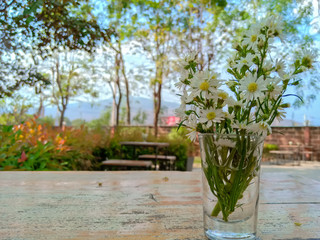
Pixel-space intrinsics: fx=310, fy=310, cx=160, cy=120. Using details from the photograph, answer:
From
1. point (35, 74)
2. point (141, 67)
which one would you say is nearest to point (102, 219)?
point (35, 74)

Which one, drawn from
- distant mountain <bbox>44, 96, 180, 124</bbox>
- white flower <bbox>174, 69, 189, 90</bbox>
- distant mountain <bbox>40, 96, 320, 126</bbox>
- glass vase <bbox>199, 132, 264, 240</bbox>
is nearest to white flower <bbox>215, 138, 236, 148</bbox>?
glass vase <bbox>199, 132, 264, 240</bbox>

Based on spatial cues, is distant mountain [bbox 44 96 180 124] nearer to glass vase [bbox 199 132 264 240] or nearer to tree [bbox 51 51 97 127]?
tree [bbox 51 51 97 127]

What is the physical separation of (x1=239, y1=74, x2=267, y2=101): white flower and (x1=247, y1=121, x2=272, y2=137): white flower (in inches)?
1.5

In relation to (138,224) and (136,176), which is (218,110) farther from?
(136,176)

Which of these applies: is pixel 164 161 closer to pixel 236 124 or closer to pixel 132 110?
pixel 236 124

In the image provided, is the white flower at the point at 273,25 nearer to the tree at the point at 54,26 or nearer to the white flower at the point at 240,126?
the white flower at the point at 240,126

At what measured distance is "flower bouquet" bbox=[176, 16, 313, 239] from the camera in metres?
0.45

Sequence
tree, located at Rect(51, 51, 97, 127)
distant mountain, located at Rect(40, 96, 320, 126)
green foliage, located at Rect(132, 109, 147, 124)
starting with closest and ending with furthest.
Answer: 1. tree, located at Rect(51, 51, 97, 127)
2. distant mountain, located at Rect(40, 96, 320, 126)
3. green foliage, located at Rect(132, 109, 147, 124)

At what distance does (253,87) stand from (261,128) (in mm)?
61

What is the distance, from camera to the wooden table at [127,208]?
53 cm

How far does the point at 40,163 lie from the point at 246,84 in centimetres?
218

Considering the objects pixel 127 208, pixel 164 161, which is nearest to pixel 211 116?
A: pixel 127 208

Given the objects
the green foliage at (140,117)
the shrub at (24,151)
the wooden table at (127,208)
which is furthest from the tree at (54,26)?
the green foliage at (140,117)

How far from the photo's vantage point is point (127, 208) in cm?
70
